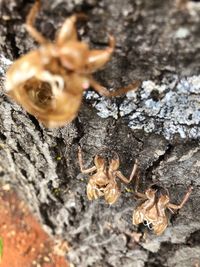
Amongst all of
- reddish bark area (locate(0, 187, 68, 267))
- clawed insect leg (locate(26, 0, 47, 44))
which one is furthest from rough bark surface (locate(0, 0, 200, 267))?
reddish bark area (locate(0, 187, 68, 267))

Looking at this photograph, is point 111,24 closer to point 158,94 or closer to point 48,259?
point 158,94

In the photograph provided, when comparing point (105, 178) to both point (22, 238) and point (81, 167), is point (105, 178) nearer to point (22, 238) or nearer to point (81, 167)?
point (81, 167)

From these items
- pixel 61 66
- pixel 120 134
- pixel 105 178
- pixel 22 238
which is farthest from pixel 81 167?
pixel 22 238

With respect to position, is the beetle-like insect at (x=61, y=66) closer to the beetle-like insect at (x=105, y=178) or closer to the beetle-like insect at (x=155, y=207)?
the beetle-like insect at (x=105, y=178)

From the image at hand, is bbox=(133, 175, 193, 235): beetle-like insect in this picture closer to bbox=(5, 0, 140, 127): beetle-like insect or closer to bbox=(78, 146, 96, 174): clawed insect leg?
bbox=(78, 146, 96, 174): clawed insect leg

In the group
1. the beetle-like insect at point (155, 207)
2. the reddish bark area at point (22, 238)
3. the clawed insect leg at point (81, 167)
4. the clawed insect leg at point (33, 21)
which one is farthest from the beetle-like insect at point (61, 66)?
the reddish bark area at point (22, 238)

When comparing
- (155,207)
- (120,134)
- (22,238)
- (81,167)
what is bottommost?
(155,207)
